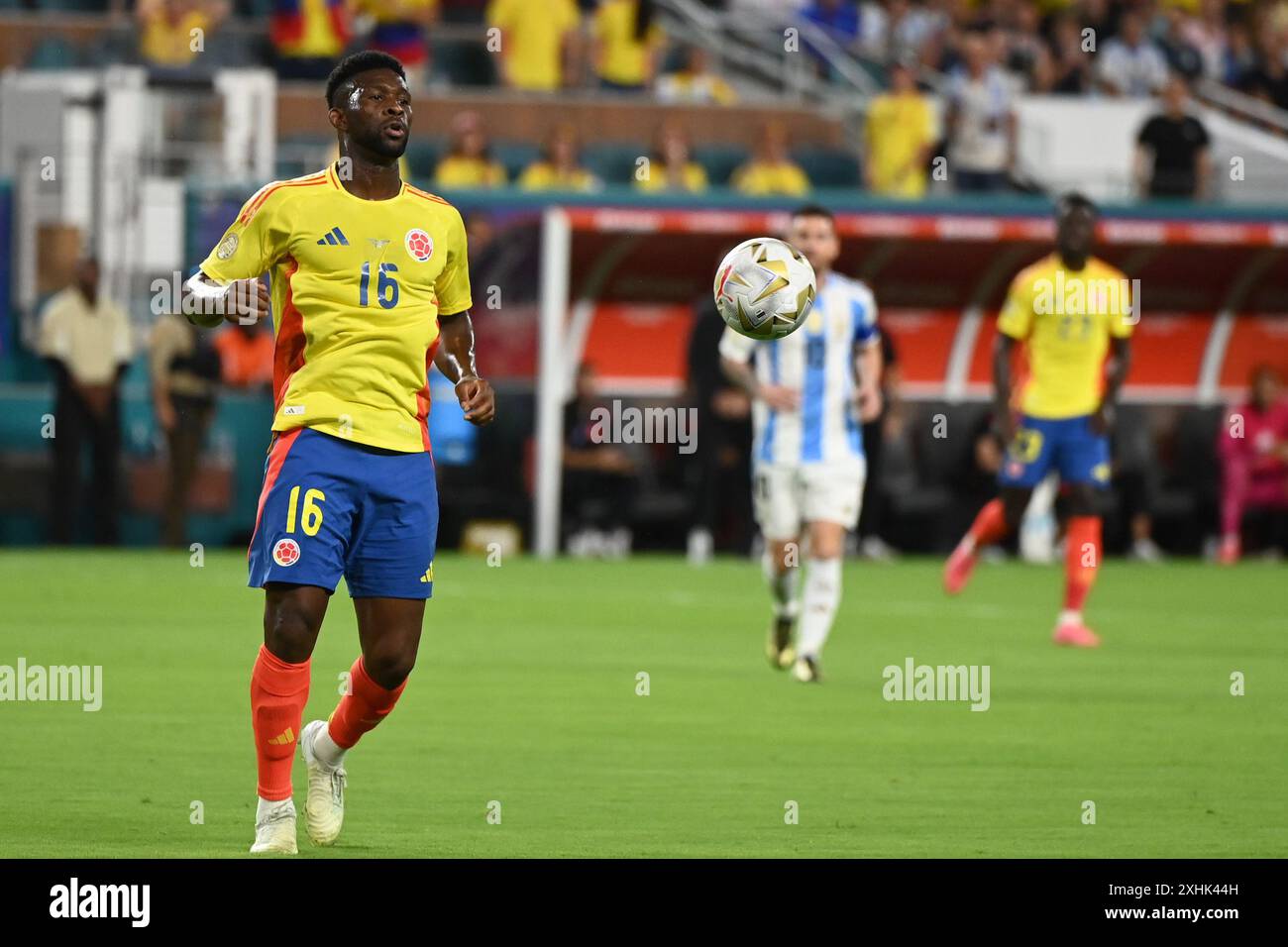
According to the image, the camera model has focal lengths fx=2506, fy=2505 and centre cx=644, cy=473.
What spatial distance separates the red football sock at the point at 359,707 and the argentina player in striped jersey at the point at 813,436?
17.2ft

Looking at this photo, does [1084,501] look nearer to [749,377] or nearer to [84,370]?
[749,377]

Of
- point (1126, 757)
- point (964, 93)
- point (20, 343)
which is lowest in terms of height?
point (1126, 757)

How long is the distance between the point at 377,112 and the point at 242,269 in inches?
24.6

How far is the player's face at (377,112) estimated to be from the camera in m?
7.52

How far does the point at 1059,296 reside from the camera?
604 inches

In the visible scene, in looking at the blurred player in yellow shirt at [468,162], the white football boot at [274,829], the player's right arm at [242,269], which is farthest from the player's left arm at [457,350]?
the blurred player in yellow shirt at [468,162]

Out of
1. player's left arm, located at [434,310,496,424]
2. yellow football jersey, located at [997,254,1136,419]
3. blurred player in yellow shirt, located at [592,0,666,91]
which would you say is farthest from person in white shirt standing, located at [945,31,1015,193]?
player's left arm, located at [434,310,496,424]

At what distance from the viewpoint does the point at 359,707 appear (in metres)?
7.78

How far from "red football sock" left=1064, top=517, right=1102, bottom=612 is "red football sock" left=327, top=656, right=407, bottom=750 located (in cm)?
769

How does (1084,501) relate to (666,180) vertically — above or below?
below

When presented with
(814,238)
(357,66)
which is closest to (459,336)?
(357,66)
